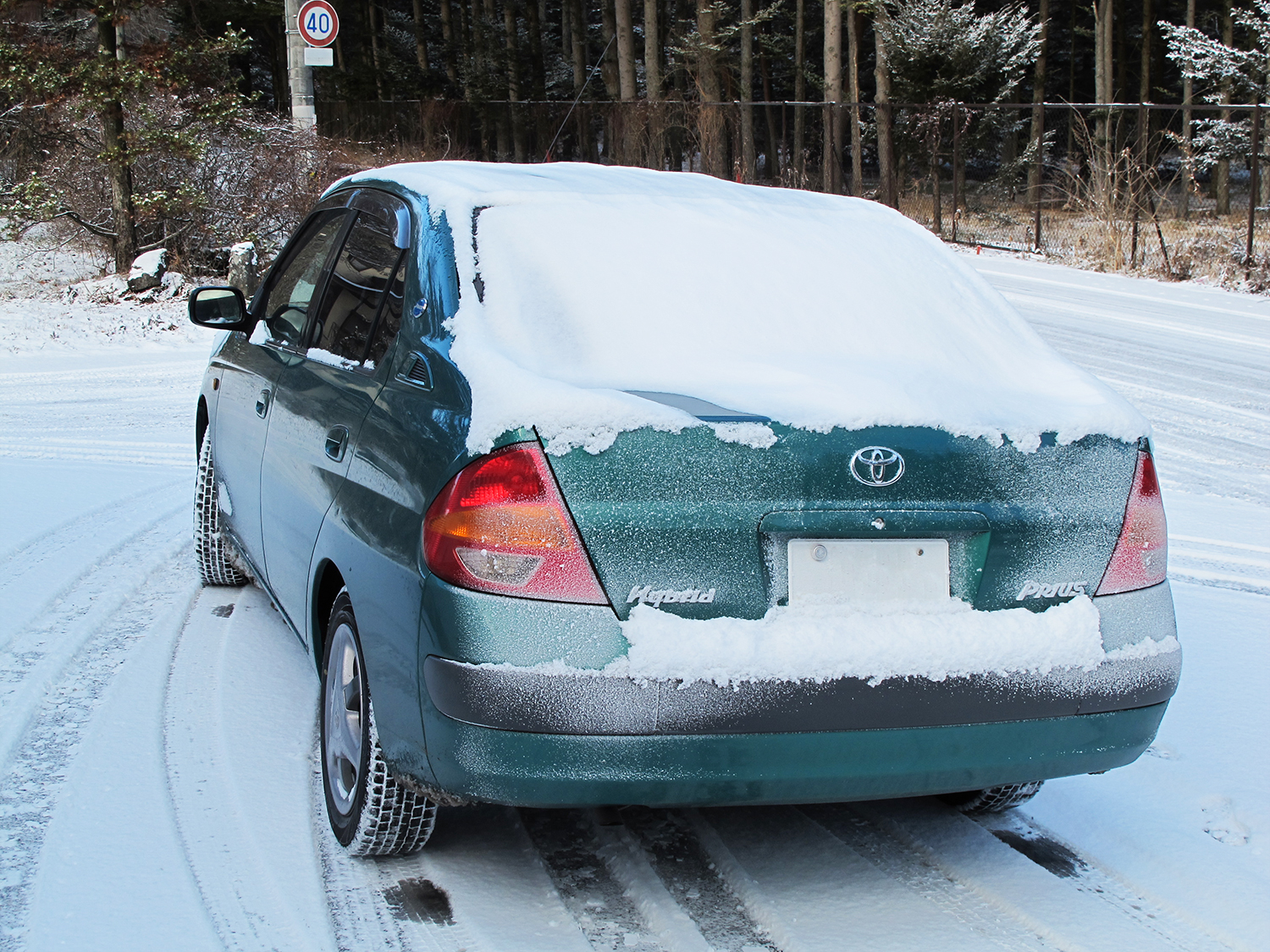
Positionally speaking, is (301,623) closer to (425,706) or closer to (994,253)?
(425,706)

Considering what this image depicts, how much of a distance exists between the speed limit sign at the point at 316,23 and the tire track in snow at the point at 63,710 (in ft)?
28.1

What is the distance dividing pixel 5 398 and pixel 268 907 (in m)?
Answer: 8.05

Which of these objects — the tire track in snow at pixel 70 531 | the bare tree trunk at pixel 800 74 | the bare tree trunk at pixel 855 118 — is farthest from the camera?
the bare tree trunk at pixel 855 118

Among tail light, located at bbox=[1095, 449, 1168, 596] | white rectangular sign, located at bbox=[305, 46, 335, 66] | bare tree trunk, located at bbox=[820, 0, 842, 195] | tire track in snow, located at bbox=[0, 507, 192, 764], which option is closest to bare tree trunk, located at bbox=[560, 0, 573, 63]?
bare tree trunk, located at bbox=[820, 0, 842, 195]

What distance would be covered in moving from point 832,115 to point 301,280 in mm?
A: 22738

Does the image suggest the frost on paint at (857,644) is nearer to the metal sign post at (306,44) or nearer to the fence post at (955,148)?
the metal sign post at (306,44)

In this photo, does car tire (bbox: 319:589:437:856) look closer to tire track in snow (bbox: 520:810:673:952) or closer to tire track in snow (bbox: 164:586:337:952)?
tire track in snow (bbox: 164:586:337:952)

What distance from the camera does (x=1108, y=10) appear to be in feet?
107

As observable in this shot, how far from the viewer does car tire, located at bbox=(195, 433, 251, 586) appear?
5.03m

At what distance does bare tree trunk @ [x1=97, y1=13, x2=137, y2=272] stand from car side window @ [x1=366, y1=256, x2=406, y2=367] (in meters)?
11.7

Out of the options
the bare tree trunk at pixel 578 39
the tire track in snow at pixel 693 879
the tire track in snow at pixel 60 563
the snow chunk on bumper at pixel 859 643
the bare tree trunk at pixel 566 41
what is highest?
the bare tree trunk at pixel 566 41

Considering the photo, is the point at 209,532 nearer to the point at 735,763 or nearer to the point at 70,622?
the point at 70,622

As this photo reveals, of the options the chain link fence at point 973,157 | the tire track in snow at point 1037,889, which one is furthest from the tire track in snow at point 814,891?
the chain link fence at point 973,157

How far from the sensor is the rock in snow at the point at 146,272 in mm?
13891
